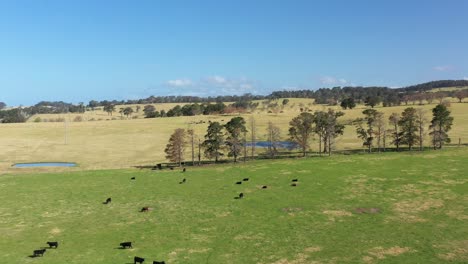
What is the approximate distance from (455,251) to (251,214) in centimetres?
2014

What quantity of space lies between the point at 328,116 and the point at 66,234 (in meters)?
69.3

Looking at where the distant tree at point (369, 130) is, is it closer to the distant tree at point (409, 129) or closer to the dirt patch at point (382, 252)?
the distant tree at point (409, 129)

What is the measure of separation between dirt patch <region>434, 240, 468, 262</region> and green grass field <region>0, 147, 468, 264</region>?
79 mm

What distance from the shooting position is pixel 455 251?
3422cm

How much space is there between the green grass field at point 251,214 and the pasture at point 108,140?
30026 mm

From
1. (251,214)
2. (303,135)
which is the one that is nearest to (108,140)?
(303,135)

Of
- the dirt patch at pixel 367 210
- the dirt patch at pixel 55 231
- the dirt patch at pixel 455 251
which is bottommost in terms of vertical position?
the dirt patch at pixel 55 231

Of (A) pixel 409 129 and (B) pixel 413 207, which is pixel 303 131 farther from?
(B) pixel 413 207

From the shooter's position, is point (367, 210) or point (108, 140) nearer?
point (367, 210)

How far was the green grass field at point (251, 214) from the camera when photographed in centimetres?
3509

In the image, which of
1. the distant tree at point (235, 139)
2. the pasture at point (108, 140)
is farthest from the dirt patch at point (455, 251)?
the pasture at point (108, 140)

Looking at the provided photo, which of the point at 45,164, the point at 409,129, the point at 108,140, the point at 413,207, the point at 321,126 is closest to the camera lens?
the point at 413,207

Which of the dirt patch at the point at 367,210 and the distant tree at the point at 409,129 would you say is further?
the distant tree at the point at 409,129

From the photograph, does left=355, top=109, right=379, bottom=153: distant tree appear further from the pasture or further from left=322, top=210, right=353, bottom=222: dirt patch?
left=322, top=210, right=353, bottom=222: dirt patch
